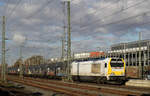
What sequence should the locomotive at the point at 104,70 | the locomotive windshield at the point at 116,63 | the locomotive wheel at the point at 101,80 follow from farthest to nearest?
the locomotive wheel at the point at 101,80
the locomotive windshield at the point at 116,63
the locomotive at the point at 104,70

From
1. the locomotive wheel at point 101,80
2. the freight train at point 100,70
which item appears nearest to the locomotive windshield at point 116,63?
the freight train at point 100,70

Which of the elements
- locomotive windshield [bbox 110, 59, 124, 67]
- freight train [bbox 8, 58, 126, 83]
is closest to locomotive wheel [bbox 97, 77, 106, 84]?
freight train [bbox 8, 58, 126, 83]

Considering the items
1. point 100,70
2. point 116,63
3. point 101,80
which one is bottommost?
point 101,80

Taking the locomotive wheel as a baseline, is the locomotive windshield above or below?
above

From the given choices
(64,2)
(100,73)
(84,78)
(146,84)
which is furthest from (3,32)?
(146,84)

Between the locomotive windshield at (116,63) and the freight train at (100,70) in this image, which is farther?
the locomotive windshield at (116,63)

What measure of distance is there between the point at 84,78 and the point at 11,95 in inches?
618

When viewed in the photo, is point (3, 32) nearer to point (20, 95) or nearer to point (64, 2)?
point (64, 2)

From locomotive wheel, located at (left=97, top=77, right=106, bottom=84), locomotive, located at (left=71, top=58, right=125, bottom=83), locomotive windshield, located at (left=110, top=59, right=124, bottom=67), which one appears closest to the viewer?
locomotive, located at (left=71, top=58, right=125, bottom=83)

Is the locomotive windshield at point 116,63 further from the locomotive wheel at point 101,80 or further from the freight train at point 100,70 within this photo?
the locomotive wheel at point 101,80

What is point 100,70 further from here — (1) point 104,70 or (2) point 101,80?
(2) point 101,80

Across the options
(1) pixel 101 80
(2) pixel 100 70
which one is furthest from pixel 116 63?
(1) pixel 101 80

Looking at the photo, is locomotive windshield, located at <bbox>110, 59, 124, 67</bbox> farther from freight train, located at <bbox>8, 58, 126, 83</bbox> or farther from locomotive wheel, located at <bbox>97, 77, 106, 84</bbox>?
locomotive wheel, located at <bbox>97, 77, 106, 84</bbox>

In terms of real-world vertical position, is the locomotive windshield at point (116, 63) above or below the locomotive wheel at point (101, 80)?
above
